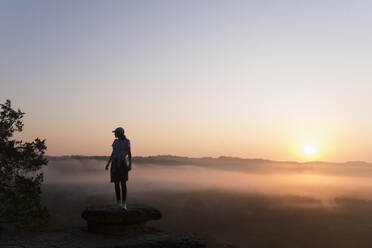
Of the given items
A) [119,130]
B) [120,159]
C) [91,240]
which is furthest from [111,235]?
[119,130]

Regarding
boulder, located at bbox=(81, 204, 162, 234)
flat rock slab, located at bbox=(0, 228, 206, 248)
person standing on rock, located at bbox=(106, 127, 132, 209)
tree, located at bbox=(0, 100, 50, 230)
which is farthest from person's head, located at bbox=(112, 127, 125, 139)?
tree, located at bbox=(0, 100, 50, 230)

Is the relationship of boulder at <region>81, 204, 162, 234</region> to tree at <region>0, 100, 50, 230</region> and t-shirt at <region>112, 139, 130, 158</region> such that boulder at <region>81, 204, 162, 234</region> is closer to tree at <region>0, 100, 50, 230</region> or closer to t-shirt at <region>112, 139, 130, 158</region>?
t-shirt at <region>112, 139, 130, 158</region>

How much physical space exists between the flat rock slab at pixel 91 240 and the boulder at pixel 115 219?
437 mm

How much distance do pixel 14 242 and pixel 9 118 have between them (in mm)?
14879

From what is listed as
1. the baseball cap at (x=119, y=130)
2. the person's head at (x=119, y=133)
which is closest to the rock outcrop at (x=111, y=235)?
the person's head at (x=119, y=133)

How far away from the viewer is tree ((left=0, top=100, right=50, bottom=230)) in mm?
24484

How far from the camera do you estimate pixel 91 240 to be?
1393cm

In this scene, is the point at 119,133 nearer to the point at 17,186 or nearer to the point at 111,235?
the point at 111,235

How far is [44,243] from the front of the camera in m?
13.5

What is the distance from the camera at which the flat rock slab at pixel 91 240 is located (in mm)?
13203

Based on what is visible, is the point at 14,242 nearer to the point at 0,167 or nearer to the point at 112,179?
the point at 112,179

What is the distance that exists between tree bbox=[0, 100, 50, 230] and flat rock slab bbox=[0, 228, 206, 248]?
10327mm

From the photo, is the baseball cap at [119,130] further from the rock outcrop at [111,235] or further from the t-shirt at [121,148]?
the rock outcrop at [111,235]

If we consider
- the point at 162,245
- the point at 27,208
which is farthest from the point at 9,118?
the point at 162,245
